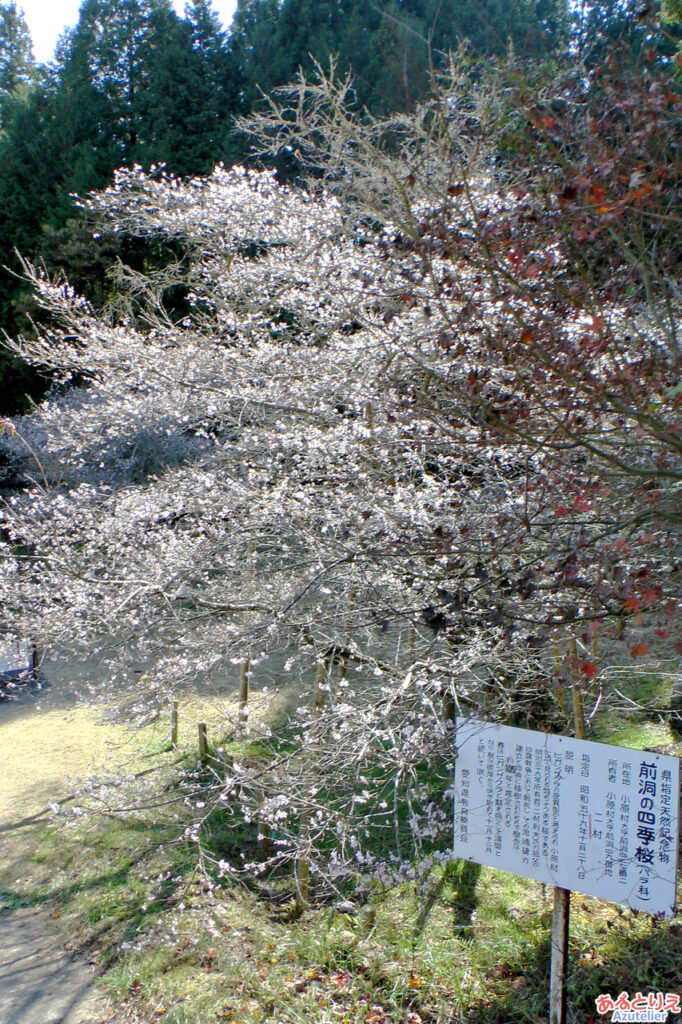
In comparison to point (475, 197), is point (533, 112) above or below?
below

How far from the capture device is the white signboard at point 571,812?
→ 288 centimetres

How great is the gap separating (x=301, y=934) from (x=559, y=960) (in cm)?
186

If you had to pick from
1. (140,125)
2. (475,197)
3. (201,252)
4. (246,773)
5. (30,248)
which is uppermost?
(140,125)

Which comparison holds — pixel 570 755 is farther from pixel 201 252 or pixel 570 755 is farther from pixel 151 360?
pixel 201 252

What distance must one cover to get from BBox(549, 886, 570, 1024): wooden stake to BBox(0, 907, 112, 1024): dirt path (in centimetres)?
226

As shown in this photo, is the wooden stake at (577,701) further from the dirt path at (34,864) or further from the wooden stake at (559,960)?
the dirt path at (34,864)

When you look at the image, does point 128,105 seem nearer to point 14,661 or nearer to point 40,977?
point 14,661

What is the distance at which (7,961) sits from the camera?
4.48 m

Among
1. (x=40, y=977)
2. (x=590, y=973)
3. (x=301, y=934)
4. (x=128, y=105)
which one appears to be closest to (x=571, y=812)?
(x=590, y=973)

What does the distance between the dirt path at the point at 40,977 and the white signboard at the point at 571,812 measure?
2.26 meters

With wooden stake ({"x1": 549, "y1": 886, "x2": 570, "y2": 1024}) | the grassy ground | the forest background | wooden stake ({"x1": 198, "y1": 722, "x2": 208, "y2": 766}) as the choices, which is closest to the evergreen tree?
the forest background

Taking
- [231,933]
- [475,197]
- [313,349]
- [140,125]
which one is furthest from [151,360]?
[140,125]

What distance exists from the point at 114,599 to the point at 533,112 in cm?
322

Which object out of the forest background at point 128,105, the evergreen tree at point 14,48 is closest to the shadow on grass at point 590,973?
the forest background at point 128,105
